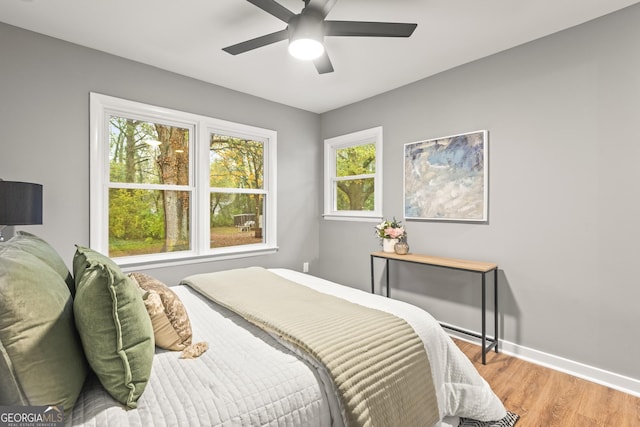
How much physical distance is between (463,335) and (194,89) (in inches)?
142

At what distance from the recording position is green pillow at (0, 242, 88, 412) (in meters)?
0.82

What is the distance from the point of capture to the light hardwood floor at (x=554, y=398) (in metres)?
1.83

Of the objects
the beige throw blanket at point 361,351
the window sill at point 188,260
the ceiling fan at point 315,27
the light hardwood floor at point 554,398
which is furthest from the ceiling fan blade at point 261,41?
the light hardwood floor at point 554,398

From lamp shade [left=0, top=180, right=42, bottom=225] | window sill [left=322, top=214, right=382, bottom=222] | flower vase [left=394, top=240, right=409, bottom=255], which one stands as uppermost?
lamp shade [left=0, top=180, right=42, bottom=225]

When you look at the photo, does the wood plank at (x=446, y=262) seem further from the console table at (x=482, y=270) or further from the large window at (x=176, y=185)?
the large window at (x=176, y=185)

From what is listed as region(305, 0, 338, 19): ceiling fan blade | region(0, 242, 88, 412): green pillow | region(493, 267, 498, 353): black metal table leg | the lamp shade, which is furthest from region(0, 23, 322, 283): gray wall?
region(493, 267, 498, 353): black metal table leg

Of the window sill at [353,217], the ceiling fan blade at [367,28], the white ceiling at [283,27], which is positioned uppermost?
the white ceiling at [283,27]

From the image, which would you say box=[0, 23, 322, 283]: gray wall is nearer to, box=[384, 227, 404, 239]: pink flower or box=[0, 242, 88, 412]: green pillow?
box=[0, 242, 88, 412]: green pillow

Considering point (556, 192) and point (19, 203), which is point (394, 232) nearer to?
point (556, 192)

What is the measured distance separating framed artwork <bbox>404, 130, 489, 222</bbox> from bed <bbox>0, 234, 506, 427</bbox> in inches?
60.5

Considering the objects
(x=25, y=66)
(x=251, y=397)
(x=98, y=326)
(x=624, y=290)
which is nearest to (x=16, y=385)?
(x=98, y=326)

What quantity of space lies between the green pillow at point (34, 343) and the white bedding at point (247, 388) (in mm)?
112

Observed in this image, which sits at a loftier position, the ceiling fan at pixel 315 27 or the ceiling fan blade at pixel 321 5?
the ceiling fan blade at pixel 321 5

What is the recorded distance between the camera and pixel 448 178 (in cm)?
298
